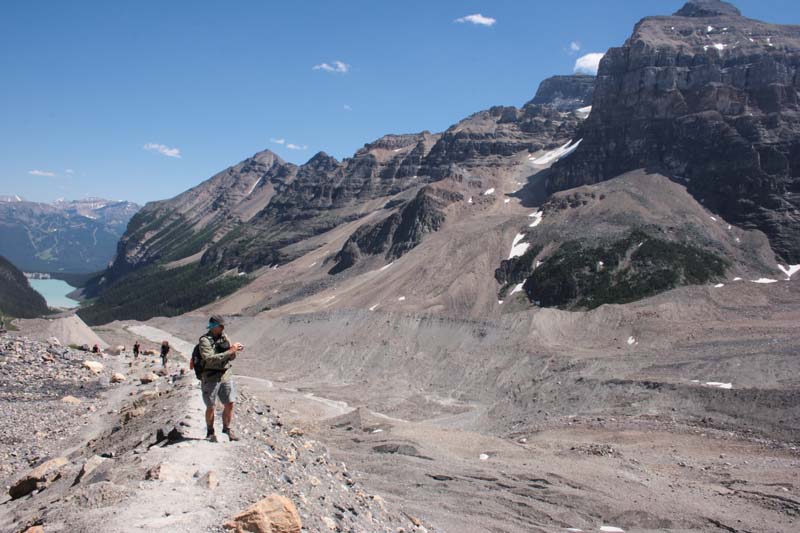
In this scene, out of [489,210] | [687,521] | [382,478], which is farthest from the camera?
[489,210]

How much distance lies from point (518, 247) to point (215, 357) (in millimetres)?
93990

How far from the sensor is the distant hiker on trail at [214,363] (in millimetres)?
11859

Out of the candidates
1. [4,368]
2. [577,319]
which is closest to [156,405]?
[4,368]

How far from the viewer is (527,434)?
129 ft

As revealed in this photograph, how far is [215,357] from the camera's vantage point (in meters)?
11.8

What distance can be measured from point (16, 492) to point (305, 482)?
6747 mm

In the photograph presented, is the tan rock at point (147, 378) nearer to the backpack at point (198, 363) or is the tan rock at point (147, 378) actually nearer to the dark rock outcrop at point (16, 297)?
the backpack at point (198, 363)

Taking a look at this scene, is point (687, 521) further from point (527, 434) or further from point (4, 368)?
point (4, 368)

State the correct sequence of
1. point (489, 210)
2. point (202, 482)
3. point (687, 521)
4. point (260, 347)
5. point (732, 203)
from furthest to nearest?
point (489, 210), point (732, 203), point (260, 347), point (687, 521), point (202, 482)

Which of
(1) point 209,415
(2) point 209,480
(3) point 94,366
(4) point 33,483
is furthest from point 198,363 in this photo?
(3) point 94,366

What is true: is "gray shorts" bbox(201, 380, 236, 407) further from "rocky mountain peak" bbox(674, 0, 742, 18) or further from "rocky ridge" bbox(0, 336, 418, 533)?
"rocky mountain peak" bbox(674, 0, 742, 18)

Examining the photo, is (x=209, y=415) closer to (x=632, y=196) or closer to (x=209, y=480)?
(x=209, y=480)

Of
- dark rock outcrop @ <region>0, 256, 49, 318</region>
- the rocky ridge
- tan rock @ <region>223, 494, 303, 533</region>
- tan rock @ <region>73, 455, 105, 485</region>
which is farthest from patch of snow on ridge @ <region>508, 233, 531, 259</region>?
tan rock @ <region>223, 494, 303, 533</region>

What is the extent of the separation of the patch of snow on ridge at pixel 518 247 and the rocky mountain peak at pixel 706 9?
104 meters
